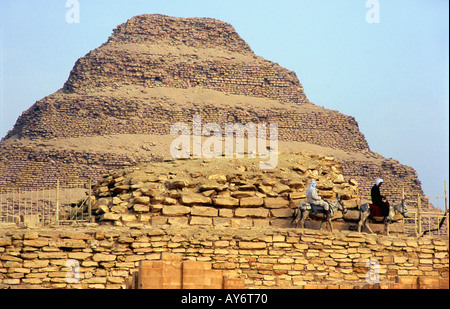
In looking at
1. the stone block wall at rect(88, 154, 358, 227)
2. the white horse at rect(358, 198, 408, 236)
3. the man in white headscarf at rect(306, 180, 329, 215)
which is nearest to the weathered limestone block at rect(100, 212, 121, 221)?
the stone block wall at rect(88, 154, 358, 227)

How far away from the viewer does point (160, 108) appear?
9494cm

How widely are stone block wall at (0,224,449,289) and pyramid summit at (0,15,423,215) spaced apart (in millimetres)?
63391

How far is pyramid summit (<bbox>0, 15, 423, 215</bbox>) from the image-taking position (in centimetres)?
8475

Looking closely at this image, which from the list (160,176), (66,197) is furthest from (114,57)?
(160,176)

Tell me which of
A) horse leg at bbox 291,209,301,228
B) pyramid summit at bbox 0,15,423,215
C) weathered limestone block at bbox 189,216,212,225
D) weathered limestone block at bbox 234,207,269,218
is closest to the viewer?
weathered limestone block at bbox 189,216,212,225

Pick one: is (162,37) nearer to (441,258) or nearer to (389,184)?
(389,184)

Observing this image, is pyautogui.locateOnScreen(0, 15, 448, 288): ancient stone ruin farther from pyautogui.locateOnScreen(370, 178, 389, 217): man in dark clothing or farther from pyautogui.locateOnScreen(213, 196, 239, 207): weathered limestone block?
pyautogui.locateOnScreen(370, 178, 389, 217): man in dark clothing

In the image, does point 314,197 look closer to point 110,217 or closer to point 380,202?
point 380,202

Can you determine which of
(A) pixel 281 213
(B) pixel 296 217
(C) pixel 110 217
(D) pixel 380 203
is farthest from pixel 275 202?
(C) pixel 110 217

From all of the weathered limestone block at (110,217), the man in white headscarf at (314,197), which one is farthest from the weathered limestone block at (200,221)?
the man in white headscarf at (314,197)

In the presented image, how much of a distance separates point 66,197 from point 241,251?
43893mm

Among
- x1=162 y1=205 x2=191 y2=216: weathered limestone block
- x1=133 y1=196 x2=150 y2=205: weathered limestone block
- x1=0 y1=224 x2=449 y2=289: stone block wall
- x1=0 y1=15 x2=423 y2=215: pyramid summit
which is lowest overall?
x1=0 y1=224 x2=449 y2=289: stone block wall

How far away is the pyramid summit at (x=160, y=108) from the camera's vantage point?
84750 millimetres

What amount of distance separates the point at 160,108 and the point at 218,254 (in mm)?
78517
